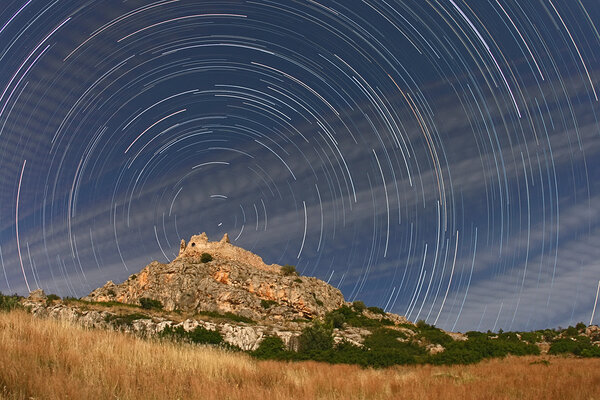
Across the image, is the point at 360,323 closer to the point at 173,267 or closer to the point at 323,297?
the point at 323,297

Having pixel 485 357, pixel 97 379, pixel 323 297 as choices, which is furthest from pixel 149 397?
pixel 323 297

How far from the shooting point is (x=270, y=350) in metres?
27.9

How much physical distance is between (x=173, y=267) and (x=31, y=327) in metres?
64.4

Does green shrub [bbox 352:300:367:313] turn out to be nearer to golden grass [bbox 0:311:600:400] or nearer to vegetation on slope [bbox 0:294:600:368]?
vegetation on slope [bbox 0:294:600:368]

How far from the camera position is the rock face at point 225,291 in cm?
6091

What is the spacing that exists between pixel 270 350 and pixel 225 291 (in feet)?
121

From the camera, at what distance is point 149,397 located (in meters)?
6.65

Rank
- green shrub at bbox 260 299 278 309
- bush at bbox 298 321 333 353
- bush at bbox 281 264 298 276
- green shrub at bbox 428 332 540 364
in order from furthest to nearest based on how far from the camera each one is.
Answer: bush at bbox 281 264 298 276
green shrub at bbox 260 299 278 309
bush at bbox 298 321 333 353
green shrub at bbox 428 332 540 364

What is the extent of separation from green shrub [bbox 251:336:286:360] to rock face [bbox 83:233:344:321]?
27447 mm

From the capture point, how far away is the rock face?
2398 inches

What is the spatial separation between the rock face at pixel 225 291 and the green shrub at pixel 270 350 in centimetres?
2745

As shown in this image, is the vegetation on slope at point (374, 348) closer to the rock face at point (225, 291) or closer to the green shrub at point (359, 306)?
the rock face at point (225, 291)

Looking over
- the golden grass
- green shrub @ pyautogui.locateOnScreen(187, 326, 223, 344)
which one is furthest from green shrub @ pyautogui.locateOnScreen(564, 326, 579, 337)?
the golden grass

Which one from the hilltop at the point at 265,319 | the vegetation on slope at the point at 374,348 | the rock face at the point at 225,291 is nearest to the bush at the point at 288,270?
the hilltop at the point at 265,319
